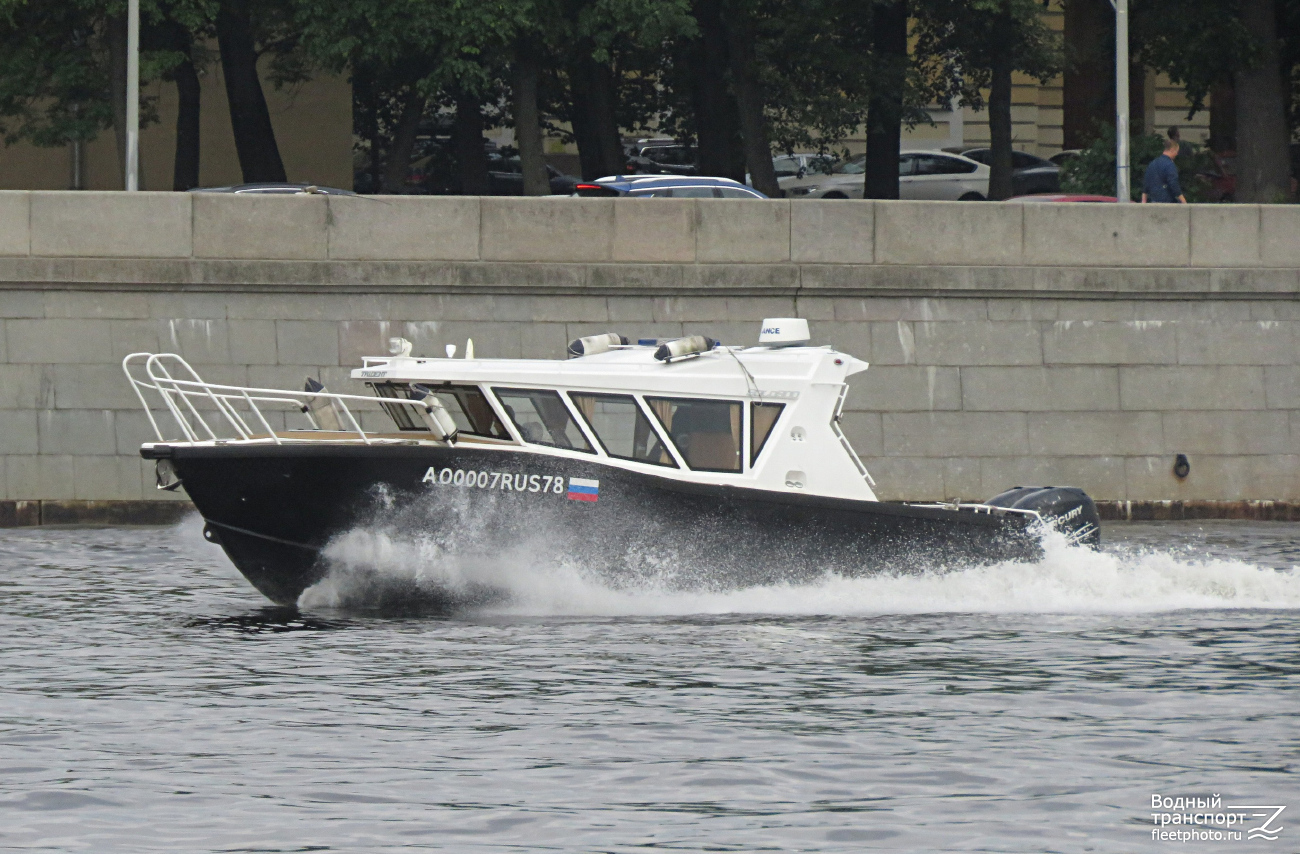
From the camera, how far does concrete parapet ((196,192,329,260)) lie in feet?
73.7

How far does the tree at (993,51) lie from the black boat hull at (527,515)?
24.8 m

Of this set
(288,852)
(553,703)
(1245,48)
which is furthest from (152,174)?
(288,852)

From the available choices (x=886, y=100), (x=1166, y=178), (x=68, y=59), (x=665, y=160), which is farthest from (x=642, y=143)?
(x=1166, y=178)

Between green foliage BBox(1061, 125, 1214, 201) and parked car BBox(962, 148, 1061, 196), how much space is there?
9.81 m

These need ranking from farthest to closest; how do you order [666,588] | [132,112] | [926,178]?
[926,178], [132,112], [666,588]

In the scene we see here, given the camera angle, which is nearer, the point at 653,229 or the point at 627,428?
the point at 627,428

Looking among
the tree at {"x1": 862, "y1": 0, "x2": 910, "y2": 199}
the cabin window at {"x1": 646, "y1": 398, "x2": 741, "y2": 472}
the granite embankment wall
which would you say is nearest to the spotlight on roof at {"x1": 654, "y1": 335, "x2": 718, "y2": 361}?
the cabin window at {"x1": 646, "y1": 398, "x2": 741, "y2": 472}

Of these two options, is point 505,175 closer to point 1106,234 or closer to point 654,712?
point 1106,234

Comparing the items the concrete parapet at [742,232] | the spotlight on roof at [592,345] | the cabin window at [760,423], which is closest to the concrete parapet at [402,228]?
the concrete parapet at [742,232]

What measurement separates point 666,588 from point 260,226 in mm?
8261

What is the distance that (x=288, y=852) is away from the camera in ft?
31.1

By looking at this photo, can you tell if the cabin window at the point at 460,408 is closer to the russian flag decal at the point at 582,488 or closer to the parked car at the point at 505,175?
the russian flag decal at the point at 582,488

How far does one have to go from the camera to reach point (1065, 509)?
55.9 feet

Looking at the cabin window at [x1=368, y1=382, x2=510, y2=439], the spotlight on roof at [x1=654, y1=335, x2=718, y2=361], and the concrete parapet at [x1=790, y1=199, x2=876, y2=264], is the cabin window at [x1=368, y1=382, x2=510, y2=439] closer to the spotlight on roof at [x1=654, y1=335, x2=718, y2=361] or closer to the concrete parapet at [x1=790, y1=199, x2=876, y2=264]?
the spotlight on roof at [x1=654, y1=335, x2=718, y2=361]
